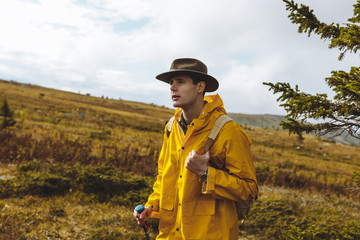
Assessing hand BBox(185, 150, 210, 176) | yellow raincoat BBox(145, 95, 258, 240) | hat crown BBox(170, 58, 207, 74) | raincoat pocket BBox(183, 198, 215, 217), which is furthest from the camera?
hat crown BBox(170, 58, 207, 74)

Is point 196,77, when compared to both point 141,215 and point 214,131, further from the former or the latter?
point 141,215

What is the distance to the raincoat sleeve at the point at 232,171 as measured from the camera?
1.99 m

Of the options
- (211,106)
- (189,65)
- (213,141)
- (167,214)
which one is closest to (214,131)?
(213,141)

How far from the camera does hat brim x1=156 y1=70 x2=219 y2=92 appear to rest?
2443mm

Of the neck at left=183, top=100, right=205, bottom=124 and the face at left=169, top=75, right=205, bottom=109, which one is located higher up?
the face at left=169, top=75, right=205, bottom=109

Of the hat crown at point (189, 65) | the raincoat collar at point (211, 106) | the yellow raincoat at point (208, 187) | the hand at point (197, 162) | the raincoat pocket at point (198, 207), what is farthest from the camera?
the hat crown at point (189, 65)

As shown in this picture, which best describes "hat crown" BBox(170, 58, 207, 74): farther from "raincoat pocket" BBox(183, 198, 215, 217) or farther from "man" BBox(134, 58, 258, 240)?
"raincoat pocket" BBox(183, 198, 215, 217)

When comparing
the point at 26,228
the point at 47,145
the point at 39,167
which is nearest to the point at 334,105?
the point at 26,228

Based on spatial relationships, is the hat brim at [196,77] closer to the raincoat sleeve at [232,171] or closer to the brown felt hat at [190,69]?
the brown felt hat at [190,69]

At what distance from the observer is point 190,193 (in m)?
2.18

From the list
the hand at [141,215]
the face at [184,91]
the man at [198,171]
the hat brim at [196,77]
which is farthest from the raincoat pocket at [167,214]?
the hat brim at [196,77]

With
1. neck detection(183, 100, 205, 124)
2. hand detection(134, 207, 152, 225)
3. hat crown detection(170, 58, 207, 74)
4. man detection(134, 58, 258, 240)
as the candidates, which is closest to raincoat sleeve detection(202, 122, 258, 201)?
man detection(134, 58, 258, 240)

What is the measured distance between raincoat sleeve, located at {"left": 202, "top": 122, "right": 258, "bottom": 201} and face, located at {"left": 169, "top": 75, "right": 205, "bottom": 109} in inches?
19.3

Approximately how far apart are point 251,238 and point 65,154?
25.1 feet
